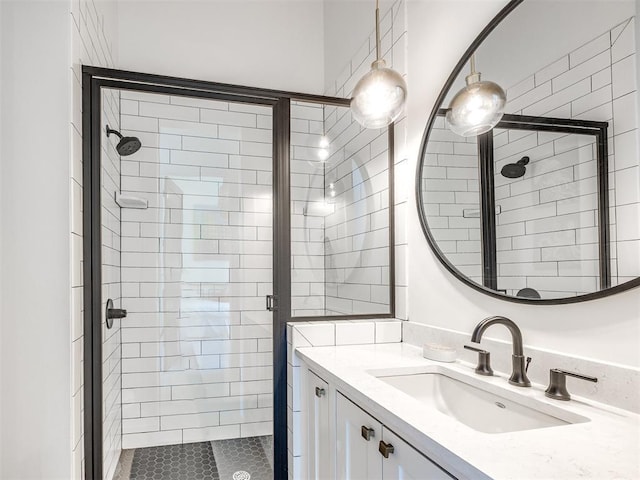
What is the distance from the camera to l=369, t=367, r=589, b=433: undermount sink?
3.44 feet

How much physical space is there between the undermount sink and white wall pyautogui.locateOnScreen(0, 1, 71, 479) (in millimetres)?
1074

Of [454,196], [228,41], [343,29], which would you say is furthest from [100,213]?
[343,29]

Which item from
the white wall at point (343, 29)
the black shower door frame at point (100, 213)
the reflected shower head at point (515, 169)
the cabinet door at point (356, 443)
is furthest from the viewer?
Result: the white wall at point (343, 29)

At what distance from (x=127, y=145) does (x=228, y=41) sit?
47.9 inches

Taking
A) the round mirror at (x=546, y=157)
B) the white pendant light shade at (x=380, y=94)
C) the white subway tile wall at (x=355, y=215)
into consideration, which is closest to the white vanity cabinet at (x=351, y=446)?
the white subway tile wall at (x=355, y=215)

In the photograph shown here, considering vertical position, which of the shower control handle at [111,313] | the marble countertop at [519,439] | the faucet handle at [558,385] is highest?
the shower control handle at [111,313]

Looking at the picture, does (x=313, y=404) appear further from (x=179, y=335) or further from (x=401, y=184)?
(x=401, y=184)

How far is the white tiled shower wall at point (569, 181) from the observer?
0.99 metres

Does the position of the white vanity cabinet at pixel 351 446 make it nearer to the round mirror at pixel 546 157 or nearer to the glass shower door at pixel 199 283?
the glass shower door at pixel 199 283

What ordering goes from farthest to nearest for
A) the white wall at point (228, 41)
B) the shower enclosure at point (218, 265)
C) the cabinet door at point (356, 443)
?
the white wall at point (228, 41), the shower enclosure at point (218, 265), the cabinet door at point (356, 443)

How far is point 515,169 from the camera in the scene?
4.32 ft

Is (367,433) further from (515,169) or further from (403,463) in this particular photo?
(515,169)

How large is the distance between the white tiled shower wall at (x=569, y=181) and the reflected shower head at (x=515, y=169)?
0.02 m

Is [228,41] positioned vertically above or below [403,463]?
above
